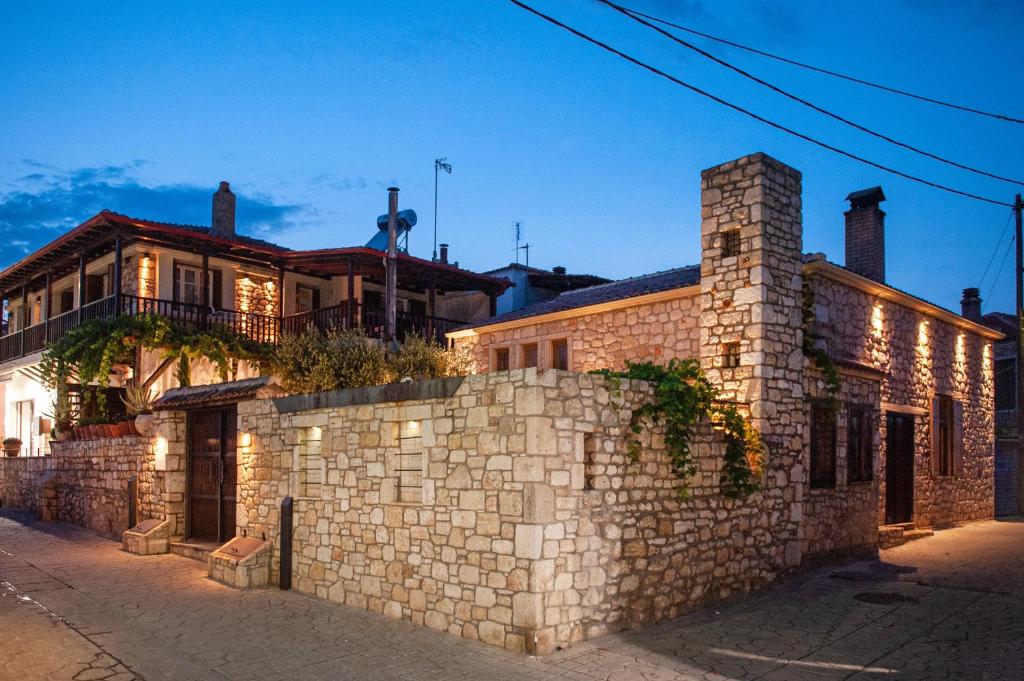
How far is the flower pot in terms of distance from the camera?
1421cm

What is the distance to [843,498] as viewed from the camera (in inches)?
476

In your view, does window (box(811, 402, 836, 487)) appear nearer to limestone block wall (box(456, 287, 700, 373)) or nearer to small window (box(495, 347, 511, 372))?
limestone block wall (box(456, 287, 700, 373))

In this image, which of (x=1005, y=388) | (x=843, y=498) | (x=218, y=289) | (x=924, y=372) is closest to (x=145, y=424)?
(x=218, y=289)

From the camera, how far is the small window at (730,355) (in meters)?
10.8

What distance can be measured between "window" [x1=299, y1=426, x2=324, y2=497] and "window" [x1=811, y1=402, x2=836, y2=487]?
281 inches

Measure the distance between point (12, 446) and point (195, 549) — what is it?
13299 mm

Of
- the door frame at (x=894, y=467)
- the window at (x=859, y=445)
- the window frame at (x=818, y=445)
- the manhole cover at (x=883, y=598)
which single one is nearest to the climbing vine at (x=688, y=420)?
the window frame at (x=818, y=445)

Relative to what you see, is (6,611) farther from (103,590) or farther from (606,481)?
(606,481)

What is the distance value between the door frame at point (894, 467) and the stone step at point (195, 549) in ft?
39.0

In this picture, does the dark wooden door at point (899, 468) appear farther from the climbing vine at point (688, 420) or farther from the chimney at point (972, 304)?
the chimney at point (972, 304)

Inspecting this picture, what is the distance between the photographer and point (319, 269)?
22.0 m

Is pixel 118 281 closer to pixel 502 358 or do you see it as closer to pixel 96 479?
pixel 96 479

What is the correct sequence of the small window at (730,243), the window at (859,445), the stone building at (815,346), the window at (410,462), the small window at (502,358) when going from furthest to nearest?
the small window at (502,358)
the window at (859,445)
the small window at (730,243)
the stone building at (815,346)
the window at (410,462)

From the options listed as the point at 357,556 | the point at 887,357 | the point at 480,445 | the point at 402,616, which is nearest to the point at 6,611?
the point at 357,556
